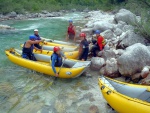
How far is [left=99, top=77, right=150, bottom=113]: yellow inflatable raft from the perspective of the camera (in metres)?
4.23

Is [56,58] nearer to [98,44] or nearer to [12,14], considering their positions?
[98,44]

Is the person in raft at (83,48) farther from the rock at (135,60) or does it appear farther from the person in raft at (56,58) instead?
the rock at (135,60)

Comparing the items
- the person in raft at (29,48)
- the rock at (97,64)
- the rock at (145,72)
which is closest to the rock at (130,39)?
the rock at (97,64)

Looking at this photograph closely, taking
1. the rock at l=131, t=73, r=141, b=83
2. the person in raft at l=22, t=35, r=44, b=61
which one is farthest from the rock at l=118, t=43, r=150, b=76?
the person in raft at l=22, t=35, r=44, b=61

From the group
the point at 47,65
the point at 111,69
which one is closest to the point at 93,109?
the point at 111,69

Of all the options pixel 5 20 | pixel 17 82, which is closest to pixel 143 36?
pixel 17 82

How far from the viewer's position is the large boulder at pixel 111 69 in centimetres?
680

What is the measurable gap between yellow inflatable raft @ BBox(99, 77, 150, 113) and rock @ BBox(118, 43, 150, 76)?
1350 mm

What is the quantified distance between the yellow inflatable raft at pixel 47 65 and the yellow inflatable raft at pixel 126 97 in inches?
62.2

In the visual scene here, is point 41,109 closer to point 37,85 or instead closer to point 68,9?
point 37,85

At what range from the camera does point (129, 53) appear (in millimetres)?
6410

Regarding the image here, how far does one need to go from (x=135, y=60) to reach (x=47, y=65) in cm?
293

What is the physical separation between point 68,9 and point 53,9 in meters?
4.48

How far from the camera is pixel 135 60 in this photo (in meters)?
6.31
